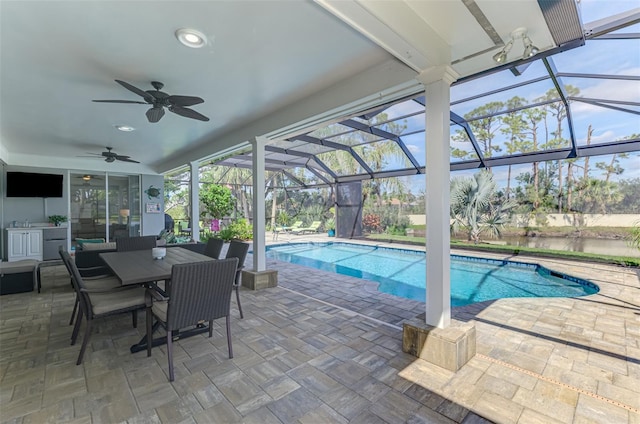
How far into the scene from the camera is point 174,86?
3260mm

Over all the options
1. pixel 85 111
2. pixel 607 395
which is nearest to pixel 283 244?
pixel 85 111

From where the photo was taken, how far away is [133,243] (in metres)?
4.33

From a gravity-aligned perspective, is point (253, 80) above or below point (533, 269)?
above

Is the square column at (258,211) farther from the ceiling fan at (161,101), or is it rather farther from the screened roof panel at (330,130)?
the screened roof panel at (330,130)

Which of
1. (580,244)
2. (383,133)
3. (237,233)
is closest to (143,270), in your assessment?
(383,133)

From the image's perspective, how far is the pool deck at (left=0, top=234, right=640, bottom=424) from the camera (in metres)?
1.80

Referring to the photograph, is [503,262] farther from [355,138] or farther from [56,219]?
[56,219]

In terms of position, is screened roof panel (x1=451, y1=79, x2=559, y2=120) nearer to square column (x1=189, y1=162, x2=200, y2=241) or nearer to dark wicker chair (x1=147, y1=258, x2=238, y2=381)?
dark wicker chair (x1=147, y1=258, x2=238, y2=381)

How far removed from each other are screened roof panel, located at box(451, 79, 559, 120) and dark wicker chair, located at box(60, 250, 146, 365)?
6059 millimetres

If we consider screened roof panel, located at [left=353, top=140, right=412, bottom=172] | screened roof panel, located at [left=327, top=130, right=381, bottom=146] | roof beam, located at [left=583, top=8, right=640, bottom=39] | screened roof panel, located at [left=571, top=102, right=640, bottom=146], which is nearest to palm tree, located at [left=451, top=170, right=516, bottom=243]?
screened roof panel, located at [left=353, top=140, right=412, bottom=172]

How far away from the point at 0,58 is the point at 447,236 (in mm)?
4308

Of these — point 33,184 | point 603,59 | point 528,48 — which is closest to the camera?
point 528,48

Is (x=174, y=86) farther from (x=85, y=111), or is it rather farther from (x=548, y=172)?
(x=548, y=172)

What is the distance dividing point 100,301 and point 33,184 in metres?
6.91
